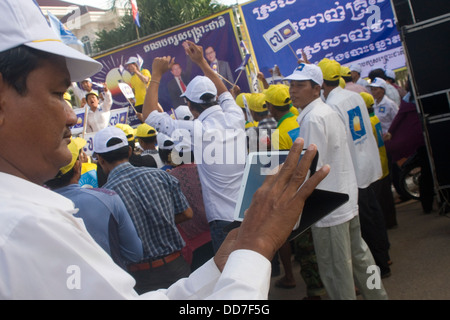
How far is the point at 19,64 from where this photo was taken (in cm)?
106

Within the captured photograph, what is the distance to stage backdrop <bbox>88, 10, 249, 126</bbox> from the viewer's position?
11.0 m

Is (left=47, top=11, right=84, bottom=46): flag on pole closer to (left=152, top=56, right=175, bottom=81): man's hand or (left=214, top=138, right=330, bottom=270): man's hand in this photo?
(left=152, top=56, right=175, bottom=81): man's hand

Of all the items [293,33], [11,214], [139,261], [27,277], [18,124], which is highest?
[293,33]

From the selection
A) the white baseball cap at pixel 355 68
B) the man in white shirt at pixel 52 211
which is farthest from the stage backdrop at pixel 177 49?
the man in white shirt at pixel 52 211

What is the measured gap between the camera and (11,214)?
86 cm

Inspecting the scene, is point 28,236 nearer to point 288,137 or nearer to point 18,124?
point 18,124

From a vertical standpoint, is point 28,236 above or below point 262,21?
below

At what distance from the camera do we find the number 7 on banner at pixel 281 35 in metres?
9.94

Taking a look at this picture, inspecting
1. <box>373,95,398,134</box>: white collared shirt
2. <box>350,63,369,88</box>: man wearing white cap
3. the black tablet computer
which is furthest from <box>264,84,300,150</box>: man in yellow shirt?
<box>350,63,369,88</box>: man wearing white cap

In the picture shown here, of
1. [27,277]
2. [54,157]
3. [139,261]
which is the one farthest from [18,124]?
[139,261]

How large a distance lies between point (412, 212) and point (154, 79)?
4.70 m

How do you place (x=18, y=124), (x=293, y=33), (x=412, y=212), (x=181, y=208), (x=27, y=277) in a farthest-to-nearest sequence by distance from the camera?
(x=293, y=33)
(x=412, y=212)
(x=181, y=208)
(x=18, y=124)
(x=27, y=277)

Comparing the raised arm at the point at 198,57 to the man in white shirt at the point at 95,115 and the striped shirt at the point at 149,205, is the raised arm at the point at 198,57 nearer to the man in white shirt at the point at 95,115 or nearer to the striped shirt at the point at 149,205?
the striped shirt at the point at 149,205

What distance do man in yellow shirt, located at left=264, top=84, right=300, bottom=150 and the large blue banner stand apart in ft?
17.6
